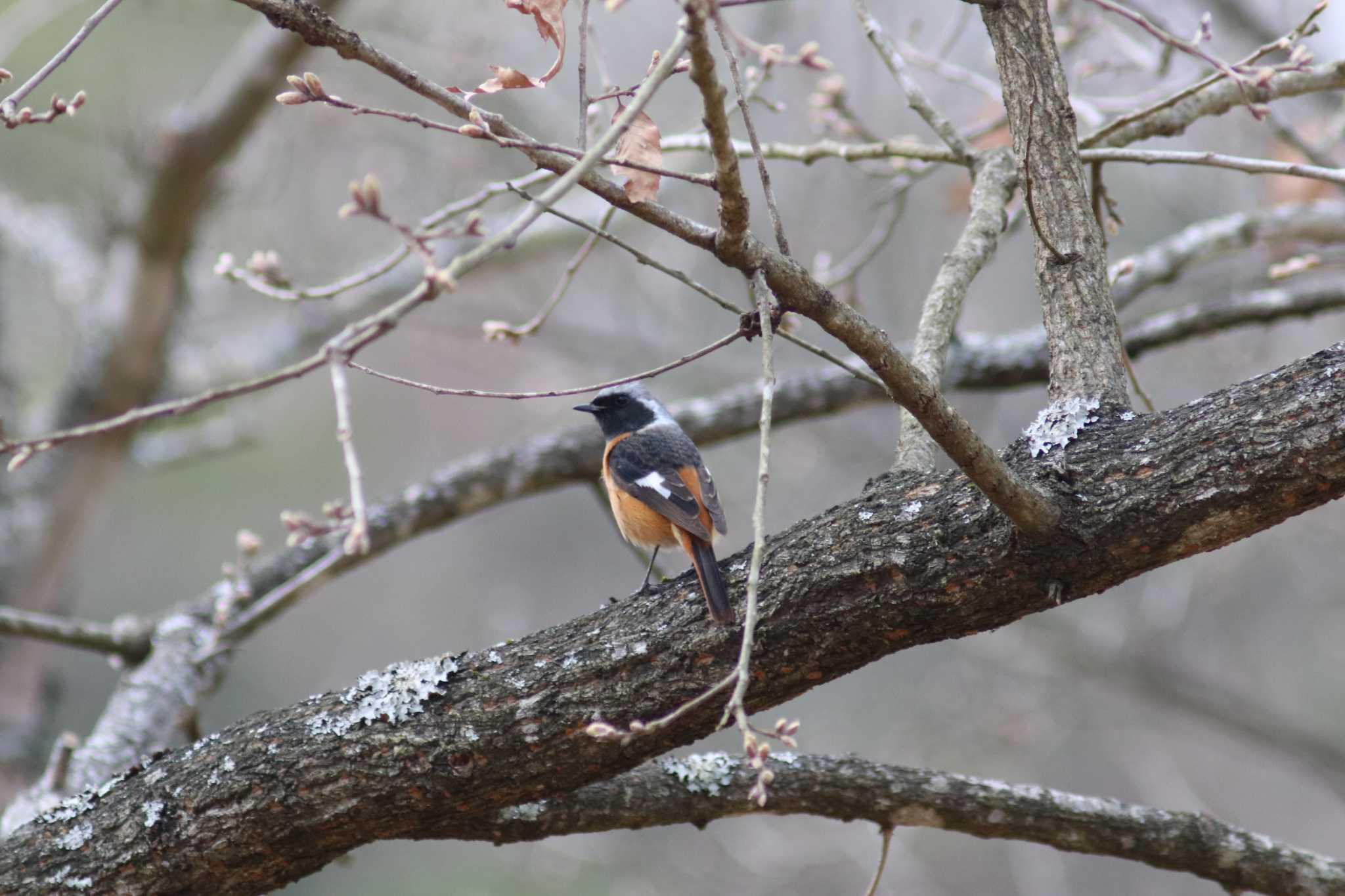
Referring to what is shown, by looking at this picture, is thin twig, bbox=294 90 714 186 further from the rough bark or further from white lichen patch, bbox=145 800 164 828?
white lichen patch, bbox=145 800 164 828

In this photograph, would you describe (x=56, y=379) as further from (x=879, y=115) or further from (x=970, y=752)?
(x=970, y=752)

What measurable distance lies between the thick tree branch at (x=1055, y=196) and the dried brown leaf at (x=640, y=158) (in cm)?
97

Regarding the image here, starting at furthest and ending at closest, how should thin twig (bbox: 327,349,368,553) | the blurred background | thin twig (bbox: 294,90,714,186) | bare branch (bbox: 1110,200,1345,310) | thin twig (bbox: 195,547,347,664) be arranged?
the blurred background
bare branch (bbox: 1110,200,1345,310)
thin twig (bbox: 195,547,347,664)
thin twig (bbox: 294,90,714,186)
thin twig (bbox: 327,349,368,553)

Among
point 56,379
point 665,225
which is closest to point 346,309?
point 56,379

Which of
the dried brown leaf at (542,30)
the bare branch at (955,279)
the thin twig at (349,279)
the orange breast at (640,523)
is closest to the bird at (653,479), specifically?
the orange breast at (640,523)

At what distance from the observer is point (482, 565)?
11773 millimetres

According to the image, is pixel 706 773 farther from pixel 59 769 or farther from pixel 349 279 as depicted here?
pixel 59 769

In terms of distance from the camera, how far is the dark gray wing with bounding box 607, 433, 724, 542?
3.84 metres

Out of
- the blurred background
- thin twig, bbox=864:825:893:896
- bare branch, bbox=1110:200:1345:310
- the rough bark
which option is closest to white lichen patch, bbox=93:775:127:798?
the rough bark

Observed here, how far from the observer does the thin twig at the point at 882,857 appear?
275 centimetres

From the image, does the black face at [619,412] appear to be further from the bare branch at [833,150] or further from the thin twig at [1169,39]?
the thin twig at [1169,39]

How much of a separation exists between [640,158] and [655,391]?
7.34m

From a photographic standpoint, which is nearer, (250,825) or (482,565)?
(250,825)

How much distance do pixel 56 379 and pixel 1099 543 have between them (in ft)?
31.4
